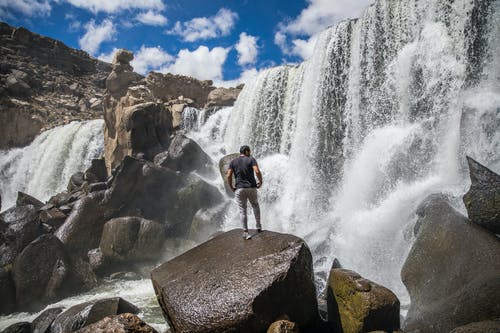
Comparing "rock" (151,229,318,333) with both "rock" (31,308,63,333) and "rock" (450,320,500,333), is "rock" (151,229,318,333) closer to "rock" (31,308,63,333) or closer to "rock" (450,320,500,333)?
"rock" (450,320,500,333)

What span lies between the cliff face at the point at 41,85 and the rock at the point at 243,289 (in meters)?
34.4

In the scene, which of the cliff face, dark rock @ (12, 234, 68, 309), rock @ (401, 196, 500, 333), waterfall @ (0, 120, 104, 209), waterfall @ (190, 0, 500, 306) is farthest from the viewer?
the cliff face

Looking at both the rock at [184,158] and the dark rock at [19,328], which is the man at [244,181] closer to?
the dark rock at [19,328]

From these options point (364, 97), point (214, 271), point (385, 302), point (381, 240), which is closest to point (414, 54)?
point (364, 97)

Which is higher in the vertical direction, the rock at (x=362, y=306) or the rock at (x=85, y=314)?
the rock at (x=362, y=306)

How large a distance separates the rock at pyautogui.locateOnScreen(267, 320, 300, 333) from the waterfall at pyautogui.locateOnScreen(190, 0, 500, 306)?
4.65m

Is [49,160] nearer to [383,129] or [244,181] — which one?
[383,129]

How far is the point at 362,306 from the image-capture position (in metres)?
4.92

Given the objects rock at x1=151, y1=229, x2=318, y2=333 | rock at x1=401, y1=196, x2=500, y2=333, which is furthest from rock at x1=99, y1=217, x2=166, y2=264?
rock at x1=401, y1=196, x2=500, y2=333

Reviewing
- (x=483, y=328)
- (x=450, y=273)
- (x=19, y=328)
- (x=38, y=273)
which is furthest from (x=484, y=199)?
(x=38, y=273)

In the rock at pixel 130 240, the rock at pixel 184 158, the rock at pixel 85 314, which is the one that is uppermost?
the rock at pixel 184 158

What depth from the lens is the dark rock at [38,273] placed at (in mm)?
11875

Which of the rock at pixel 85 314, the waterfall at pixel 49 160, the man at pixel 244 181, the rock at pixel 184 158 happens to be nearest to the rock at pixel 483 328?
the man at pixel 244 181

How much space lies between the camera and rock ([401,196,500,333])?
188 inches
